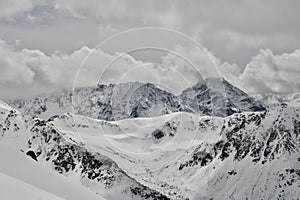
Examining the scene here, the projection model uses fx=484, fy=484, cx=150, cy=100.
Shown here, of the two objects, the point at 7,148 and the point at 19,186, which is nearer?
the point at 19,186

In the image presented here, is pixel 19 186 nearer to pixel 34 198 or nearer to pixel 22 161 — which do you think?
pixel 34 198

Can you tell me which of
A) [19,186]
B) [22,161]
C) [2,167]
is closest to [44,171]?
[22,161]

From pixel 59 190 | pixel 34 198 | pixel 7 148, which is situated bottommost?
pixel 34 198

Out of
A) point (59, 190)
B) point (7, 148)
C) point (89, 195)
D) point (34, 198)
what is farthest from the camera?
point (7, 148)

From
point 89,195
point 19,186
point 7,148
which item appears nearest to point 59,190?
point 89,195

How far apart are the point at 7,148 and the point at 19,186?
2135 cm

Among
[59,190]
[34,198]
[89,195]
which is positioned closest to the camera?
[34,198]

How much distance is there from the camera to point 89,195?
48625mm

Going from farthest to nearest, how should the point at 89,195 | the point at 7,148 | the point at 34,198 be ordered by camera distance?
the point at 7,148 → the point at 89,195 → the point at 34,198

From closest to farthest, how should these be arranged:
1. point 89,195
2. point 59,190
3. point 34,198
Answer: point 34,198 → point 59,190 → point 89,195

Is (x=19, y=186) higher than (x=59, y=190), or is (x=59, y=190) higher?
(x=59, y=190)

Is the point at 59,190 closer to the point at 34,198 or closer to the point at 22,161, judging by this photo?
the point at 22,161

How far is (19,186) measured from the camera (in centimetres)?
3222

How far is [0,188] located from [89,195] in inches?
729
